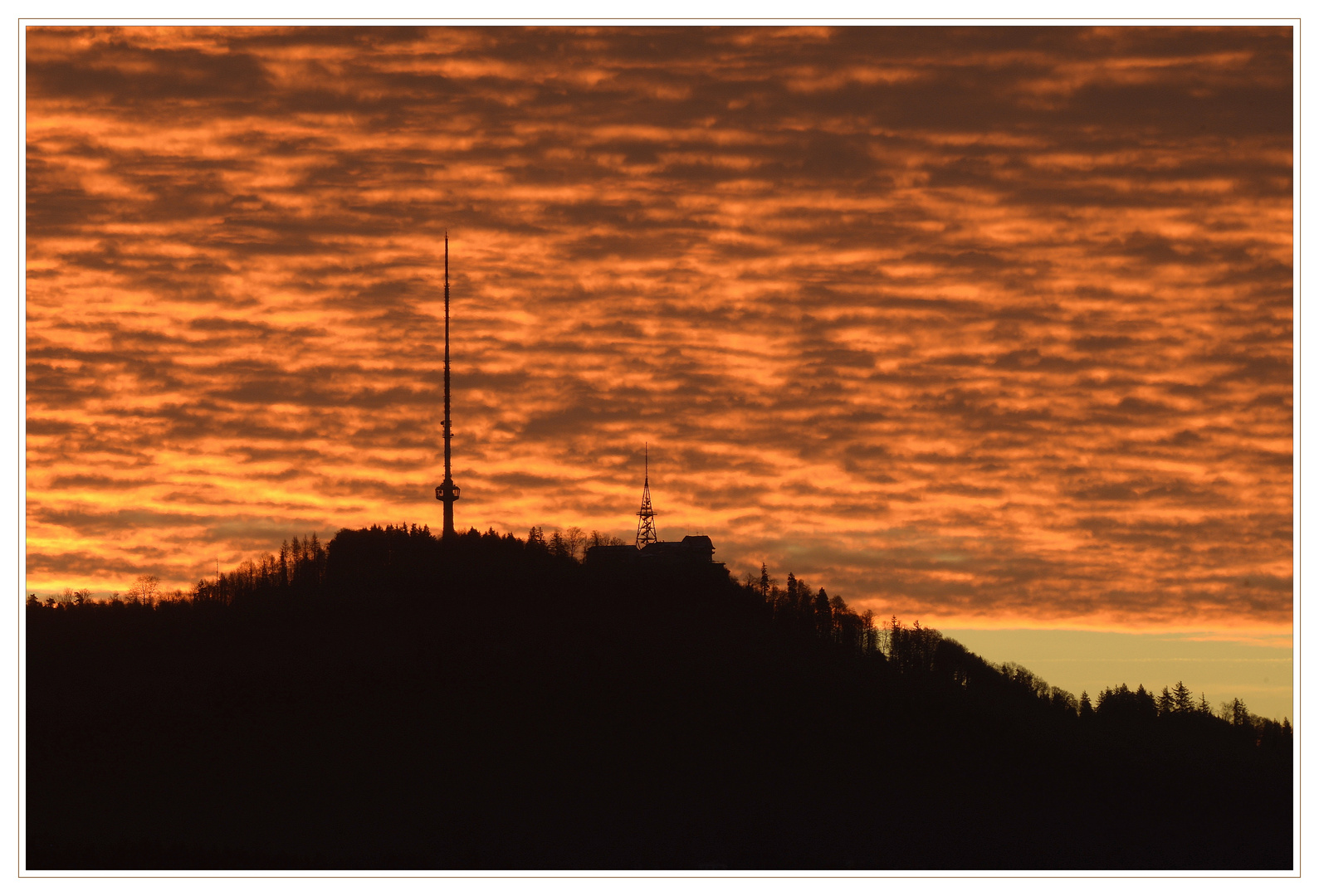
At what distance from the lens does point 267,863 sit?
191 metres
